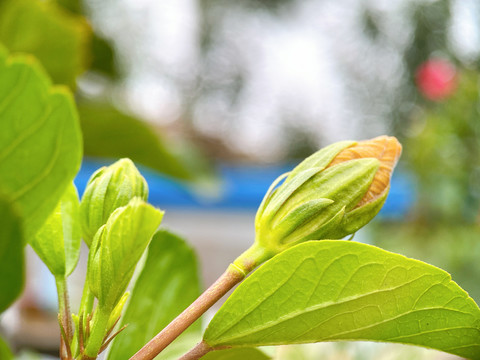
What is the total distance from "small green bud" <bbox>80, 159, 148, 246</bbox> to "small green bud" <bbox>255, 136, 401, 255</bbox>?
5 centimetres

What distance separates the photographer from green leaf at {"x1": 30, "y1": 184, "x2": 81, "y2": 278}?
9.0 inches

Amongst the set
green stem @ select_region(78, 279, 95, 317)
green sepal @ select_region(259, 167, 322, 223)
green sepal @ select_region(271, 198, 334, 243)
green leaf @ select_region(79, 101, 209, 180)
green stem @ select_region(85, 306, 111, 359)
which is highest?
green leaf @ select_region(79, 101, 209, 180)

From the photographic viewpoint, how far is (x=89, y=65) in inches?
37.2

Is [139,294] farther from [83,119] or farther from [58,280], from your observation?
[83,119]

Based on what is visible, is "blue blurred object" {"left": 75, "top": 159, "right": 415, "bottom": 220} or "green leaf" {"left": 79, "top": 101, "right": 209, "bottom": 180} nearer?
"green leaf" {"left": 79, "top": 101, "right": 209, "bottom": 180}

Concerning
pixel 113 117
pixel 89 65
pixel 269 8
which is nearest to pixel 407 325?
pixel 113 117

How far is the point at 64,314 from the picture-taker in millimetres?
212

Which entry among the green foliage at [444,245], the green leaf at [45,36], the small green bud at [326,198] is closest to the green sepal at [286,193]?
the small green bud at [326,198]

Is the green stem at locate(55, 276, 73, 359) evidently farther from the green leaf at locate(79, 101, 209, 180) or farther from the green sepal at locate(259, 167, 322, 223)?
the green leaf at locate(79, 101, 209, 180)

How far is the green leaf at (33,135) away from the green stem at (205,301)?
0.19ft

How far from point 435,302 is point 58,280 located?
0.15 meters

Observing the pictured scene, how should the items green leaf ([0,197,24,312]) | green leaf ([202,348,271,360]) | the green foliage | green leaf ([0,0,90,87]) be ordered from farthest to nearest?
the green foliage < green leaf ([0,0,90,87]) < green leaf ([202,348,271,360]) < green leaf ([0,197,24,312])

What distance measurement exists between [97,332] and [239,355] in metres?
0.08

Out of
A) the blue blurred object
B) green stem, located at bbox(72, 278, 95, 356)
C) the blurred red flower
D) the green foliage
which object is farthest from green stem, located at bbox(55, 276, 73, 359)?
the blurred red flower
